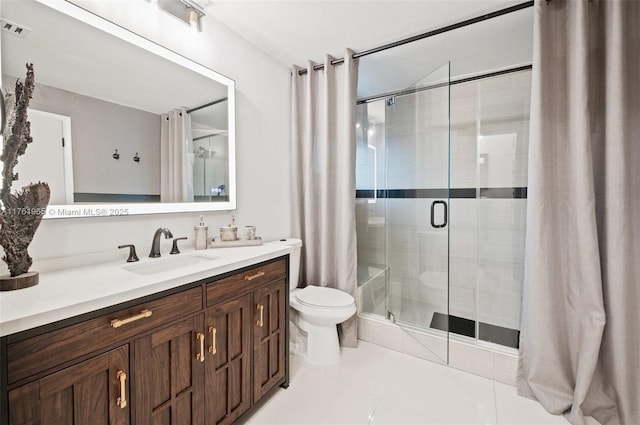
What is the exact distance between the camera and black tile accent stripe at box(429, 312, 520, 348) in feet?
6.69

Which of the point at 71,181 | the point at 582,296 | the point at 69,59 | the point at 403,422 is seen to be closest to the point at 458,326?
the point at 582,296

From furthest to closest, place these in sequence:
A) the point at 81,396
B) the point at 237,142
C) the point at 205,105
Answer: the point at 237,142
the point at 205,105
the point at 81,396

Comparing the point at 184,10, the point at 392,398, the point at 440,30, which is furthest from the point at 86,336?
the point at 440,30

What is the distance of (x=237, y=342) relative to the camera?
140cm

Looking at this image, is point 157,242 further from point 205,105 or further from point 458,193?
point 458,193

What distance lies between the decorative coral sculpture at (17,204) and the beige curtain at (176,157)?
23.7 inches

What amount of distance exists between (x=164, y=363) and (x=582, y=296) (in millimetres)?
2163

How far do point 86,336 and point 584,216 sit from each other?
2.32 m

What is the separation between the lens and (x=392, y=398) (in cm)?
168

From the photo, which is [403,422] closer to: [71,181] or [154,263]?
[154,263]

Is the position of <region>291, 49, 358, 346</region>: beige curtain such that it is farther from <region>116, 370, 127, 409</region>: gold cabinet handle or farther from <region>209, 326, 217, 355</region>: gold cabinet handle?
<region>116, 370, 127, 409</region>: gold cabinet handle

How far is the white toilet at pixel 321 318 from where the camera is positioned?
194 centimetres

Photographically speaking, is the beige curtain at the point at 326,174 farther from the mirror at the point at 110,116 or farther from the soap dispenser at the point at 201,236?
the soap dispenser at the point at 201,236

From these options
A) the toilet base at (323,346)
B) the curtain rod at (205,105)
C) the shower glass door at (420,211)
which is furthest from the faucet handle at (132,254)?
the shower glass door at (420,211)
